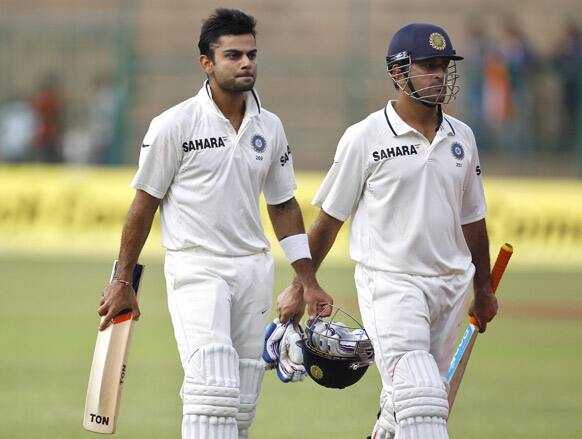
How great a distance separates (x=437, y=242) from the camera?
21.3ft

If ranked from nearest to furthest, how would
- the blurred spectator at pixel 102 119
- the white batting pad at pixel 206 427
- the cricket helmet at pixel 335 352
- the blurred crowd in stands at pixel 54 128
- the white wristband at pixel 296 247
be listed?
the white batting pad at pixel 206 427 → the cricket helmet at pixel 335 352 → the white wristband at pixel 296 247 → the blurred spectator at pixel 102 119 → the blurred crowd in stands at pixel 54 128

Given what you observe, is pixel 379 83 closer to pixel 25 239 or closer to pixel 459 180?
pixel 25 239

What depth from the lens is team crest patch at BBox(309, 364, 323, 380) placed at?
6.58 metres

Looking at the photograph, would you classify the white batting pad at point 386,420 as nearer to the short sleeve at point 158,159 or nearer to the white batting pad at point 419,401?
the white batting pad at point 419,401

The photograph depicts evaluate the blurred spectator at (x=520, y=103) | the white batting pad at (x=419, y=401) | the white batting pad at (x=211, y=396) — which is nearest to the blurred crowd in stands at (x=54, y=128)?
the blurred spectator at (x=520, y=103)

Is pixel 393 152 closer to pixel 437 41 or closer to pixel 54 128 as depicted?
pixel 437 41

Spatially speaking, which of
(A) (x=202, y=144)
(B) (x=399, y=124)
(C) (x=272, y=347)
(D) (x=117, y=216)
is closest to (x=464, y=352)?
(C) (x=272, y=347)

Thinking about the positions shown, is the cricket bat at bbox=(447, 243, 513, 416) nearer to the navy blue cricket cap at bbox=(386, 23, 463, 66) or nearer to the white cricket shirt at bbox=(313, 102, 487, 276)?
the white cricket shirt at bbox=(313, 102, 487, 276)

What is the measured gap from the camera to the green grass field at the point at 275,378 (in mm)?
8383

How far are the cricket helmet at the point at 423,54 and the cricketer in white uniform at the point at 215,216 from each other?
0.75 metres

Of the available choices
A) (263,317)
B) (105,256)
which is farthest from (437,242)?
(105,256)

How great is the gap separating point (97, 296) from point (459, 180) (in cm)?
903

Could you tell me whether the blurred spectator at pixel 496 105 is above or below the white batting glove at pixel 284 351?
below

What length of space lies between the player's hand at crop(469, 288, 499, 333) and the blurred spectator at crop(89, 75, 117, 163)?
14160 millimetres
